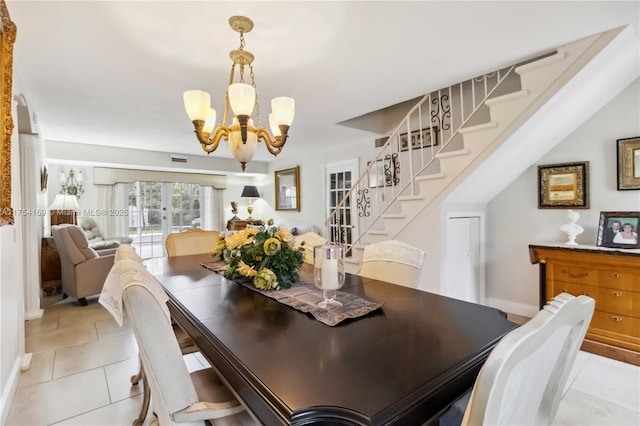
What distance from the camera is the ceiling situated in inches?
68.3

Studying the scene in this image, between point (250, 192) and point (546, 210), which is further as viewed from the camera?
point (250, 192)

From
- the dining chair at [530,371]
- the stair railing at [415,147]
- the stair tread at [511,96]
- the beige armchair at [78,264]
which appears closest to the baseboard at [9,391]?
the beige armchair at [78,264]

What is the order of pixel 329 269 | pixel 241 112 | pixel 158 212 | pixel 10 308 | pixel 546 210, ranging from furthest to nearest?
pixel 158 212
pixel 546 210
pixel 10 308
pixel 241 112
pixel 329 269

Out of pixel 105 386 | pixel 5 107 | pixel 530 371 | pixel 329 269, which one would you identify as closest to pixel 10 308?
pixel 105 386

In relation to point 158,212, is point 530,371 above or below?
below

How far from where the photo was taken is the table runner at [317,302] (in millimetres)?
1234

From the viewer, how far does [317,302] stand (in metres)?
1.42

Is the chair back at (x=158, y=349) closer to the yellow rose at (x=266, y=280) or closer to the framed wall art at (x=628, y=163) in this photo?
the yellow rose at (x=266, y=280)

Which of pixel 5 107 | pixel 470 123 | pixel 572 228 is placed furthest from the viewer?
pixel 470 123

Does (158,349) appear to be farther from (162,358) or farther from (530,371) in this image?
(530,371)

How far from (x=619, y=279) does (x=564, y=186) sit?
1021 mm

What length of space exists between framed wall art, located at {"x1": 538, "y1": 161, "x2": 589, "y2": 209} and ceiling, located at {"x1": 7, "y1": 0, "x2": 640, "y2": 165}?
54.0 inches

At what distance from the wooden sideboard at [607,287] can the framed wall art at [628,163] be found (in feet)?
2.26

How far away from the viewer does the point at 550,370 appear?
75 cm
